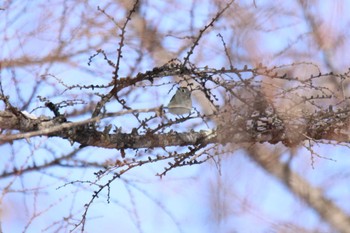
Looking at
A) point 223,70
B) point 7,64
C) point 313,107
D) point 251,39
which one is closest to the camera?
point 223,70

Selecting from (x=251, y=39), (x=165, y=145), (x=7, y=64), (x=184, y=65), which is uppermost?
(x=7, y=64)

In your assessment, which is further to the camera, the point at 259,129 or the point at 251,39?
the point at 251,39

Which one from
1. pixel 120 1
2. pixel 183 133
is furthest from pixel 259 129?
pixel 120 1

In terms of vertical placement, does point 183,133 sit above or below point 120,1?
below

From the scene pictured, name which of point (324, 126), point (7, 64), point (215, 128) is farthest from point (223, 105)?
point (7, 64)

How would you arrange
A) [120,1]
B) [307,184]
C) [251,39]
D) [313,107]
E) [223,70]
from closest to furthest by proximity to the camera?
1. [223,70]
2. [313,107]
3. [307,184]
4. [251,39]
5. [120,1]

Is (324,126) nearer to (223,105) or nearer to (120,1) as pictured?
(223,105)
